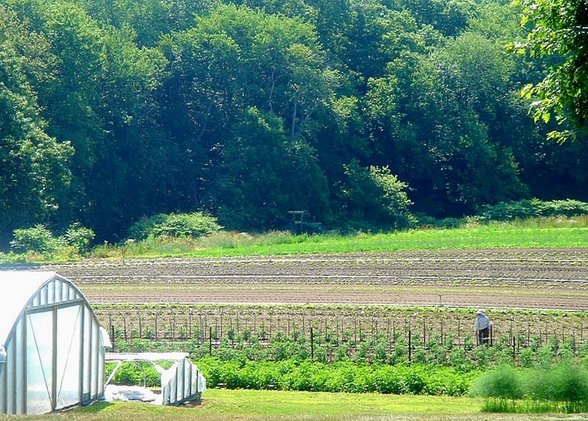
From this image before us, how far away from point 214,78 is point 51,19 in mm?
13214

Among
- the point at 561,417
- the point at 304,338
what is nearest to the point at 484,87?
the point at 304,338

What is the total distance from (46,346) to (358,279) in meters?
27.5

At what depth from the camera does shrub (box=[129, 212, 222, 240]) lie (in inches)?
2968

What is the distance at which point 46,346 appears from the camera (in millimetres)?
25469

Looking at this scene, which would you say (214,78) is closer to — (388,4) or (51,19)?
(51,19)

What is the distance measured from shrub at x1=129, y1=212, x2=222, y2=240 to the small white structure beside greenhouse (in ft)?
153

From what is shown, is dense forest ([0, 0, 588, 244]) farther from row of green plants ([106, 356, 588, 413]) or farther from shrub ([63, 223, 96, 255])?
row of green plants ([106, 356, 588, 413])

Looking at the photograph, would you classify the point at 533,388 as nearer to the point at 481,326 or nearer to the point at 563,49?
the point at 481,326

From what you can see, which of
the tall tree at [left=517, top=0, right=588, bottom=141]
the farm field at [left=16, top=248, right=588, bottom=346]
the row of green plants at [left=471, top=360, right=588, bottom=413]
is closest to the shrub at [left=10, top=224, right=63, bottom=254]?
the farm field at [left=16, top=248, right=588, bottom=346]

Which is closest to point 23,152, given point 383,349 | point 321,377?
point 383,349

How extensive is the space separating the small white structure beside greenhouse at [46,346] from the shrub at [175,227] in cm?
4653

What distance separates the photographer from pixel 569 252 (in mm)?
57875

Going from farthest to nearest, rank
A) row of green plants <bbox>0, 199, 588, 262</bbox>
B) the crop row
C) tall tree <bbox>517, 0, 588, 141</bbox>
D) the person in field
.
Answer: row of green plants <bbox>0, 199, 588, 262</bbox> → the crop row → the person in field → tall tree <bbox>517, 0, 588, 141</bbox>

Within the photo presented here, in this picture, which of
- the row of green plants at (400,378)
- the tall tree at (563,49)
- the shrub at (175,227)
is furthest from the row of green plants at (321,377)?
the shrub at (175,227)
